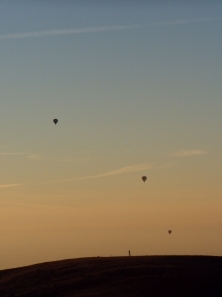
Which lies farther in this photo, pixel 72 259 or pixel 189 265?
pixel 72 259

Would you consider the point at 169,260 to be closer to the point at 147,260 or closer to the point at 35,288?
the point at 147,260

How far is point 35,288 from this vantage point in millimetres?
61125

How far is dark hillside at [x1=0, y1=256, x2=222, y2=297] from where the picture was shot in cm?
5716

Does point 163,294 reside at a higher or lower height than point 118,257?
lower

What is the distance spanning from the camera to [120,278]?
6066 cm

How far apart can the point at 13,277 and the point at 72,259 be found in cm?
679

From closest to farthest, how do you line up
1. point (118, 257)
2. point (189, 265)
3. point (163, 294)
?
point (163, 294) < point (189, 265) < point (118, 257)

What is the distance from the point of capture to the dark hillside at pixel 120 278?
2250 inches

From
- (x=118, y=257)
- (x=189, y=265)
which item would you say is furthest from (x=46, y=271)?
(x=189, y=265)

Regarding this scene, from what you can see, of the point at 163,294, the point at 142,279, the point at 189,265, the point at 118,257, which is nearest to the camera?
the point at 163,294

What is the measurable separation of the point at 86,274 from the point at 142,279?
5.57 metres

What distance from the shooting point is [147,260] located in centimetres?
6719

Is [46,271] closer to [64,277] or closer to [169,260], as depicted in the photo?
[64,277]

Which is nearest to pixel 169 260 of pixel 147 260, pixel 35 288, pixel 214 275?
pixel 147 260
